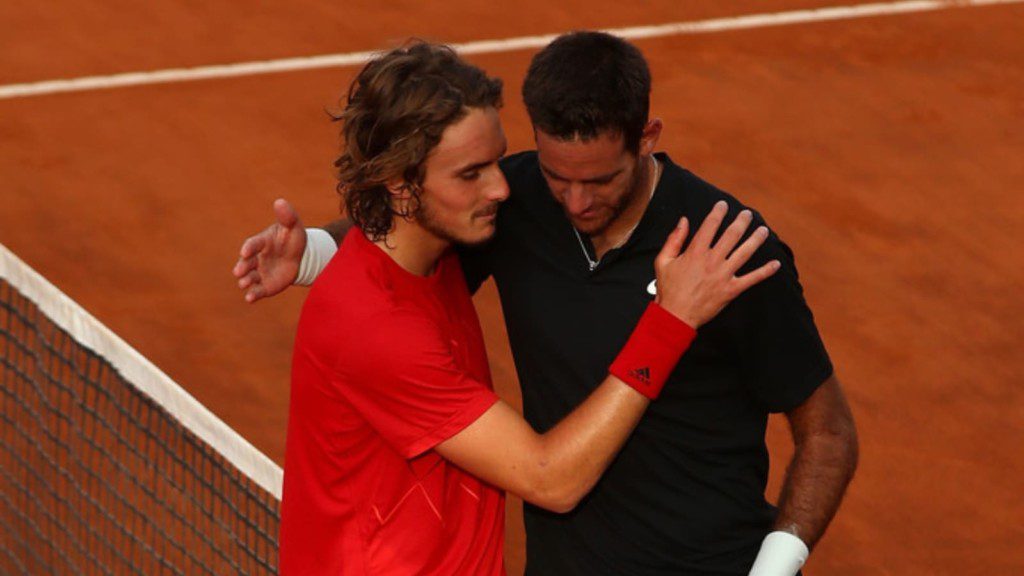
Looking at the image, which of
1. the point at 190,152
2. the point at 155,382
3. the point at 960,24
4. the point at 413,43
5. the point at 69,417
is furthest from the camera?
the point at 960,24

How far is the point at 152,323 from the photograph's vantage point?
31.3ft

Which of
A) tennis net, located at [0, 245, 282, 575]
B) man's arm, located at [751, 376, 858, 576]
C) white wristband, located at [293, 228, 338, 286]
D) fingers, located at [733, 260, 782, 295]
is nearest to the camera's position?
fingers, located at [733, 260, 782, 295]

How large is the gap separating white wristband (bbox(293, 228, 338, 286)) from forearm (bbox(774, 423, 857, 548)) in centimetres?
154

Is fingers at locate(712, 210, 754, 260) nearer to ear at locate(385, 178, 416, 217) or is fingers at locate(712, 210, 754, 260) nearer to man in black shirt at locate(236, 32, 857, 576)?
man in black shirt at locate(236, 32, 857, 576)

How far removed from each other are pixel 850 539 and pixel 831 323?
190cm

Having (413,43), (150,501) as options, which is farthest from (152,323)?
(413,43)

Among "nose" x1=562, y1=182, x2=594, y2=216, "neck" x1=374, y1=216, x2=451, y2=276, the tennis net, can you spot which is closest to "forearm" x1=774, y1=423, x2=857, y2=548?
"nose" x1=562, y1=182, x2=594, y2=216

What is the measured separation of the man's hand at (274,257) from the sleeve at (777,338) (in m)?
1.40

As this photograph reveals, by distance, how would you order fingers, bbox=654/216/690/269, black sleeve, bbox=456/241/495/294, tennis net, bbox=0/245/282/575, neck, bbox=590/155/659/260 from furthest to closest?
tennis net, bbox=0/245/282/575 → black sleeve, bbox=456/241/495/294 → neck, bbox=590/155/659/260 → fingers, bbox=654/216/690/269

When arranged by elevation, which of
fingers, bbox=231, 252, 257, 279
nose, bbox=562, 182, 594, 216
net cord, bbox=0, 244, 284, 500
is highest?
nose, bbox=562, 182, 594, 216

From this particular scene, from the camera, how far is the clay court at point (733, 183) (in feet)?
27.5

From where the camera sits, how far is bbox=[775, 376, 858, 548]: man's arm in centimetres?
458

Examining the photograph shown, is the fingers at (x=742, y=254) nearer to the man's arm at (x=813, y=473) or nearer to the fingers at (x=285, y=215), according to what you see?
the man's arm at (x=813, y=473)

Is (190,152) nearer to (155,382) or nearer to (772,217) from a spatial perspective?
(772,217)
